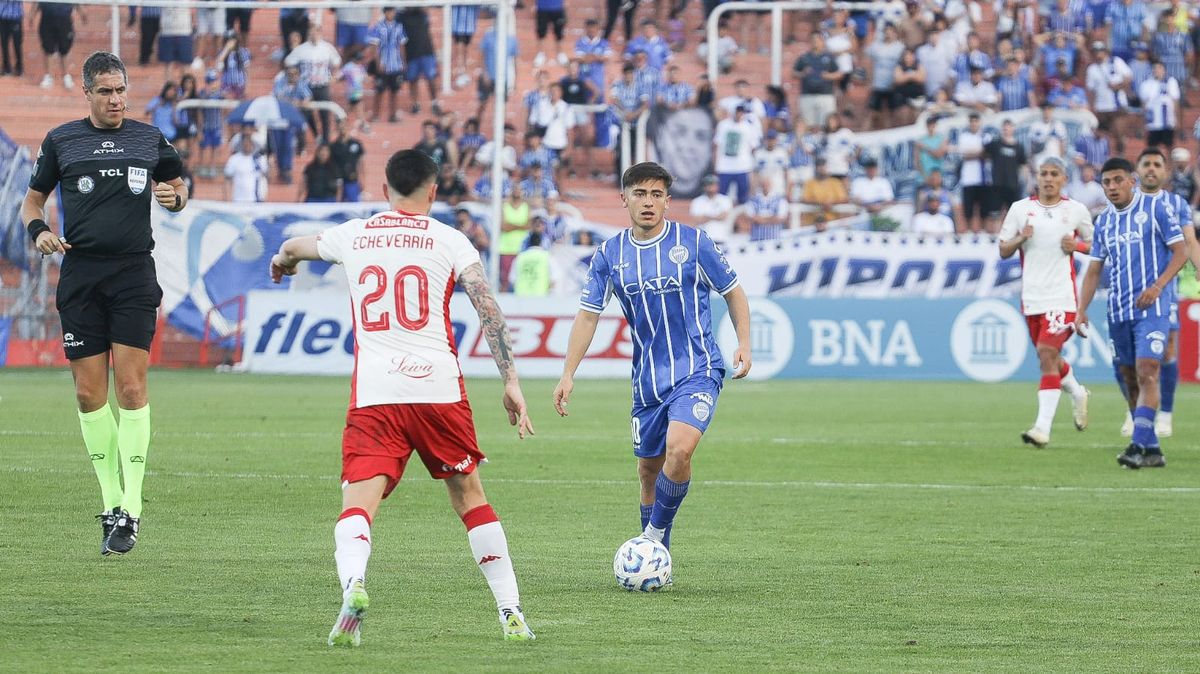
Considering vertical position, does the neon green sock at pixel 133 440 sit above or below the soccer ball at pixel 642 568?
above

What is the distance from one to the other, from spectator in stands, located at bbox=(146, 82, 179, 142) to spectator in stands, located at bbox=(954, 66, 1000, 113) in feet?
41.1

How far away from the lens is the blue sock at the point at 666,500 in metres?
8.12

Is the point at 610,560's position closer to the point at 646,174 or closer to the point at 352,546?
the point at 646,174

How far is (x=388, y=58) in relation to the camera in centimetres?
2628

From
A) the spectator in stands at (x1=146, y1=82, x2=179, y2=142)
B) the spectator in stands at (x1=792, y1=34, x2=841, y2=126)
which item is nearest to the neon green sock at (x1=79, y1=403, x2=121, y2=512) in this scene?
the spectator in stands at (x1=146, y1=82, x2=179, y2=142)

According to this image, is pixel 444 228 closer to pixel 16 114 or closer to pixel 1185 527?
pixel 1185 527

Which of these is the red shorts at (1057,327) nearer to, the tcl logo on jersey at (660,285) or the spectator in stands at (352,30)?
the tcl logo on jersey at (660,285)

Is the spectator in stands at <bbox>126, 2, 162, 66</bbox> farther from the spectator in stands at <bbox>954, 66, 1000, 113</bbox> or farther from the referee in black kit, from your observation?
the referee in black kit

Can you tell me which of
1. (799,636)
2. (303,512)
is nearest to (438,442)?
(799,636)

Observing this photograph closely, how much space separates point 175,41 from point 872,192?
10.7 m

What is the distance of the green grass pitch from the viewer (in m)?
6.27

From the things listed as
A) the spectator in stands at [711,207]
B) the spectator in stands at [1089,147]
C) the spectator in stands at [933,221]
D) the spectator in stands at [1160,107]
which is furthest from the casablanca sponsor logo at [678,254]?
the spectator in stands at [1160,107]

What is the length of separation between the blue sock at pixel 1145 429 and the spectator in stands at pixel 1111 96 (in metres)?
16.6

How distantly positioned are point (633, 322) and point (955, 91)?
22.3 metres
